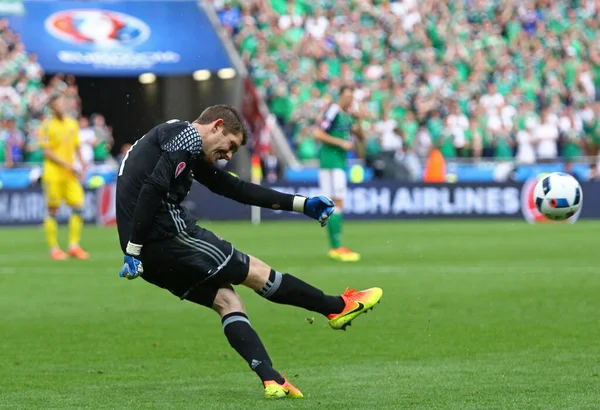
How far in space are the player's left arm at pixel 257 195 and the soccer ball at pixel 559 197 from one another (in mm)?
3903

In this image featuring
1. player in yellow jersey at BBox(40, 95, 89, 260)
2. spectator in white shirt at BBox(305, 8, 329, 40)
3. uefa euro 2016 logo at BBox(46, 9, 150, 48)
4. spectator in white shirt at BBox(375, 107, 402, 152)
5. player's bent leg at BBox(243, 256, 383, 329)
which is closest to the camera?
player's bent leg at BBox(243, 256, 383, 329)

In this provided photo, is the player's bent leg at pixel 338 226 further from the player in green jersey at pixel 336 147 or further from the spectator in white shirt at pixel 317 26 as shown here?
the spectator in white shirt at pixel 317 26

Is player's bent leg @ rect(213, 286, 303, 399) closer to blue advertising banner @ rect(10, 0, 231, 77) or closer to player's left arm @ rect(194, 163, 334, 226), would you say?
player's left arm @ rect(194, 163, 334, 226)

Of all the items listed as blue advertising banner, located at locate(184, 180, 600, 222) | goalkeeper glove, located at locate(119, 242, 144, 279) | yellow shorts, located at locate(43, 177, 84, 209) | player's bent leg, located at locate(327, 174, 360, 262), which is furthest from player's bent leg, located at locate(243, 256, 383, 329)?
blue advertising banner, located at locate(184, 180, 600, 222)

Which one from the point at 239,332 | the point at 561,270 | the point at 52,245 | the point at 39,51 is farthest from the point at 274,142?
the point at 239,332

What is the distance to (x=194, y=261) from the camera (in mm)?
6977

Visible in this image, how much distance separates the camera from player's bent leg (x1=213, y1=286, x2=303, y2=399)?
680 cm

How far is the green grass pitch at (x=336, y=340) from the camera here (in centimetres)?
690

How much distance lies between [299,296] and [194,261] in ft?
2.25

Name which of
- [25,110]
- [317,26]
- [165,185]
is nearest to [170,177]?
[165,185]

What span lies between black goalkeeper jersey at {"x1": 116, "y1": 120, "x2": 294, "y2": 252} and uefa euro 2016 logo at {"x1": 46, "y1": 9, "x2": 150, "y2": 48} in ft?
74.8

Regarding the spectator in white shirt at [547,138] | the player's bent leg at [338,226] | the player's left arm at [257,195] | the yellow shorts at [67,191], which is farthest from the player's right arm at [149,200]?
the spectator in white shirt at [547,138]

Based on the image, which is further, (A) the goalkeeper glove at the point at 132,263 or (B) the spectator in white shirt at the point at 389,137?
(B) the spectator in white shirt at the point at 389,137

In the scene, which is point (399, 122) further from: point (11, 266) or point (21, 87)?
point (11, 266)
